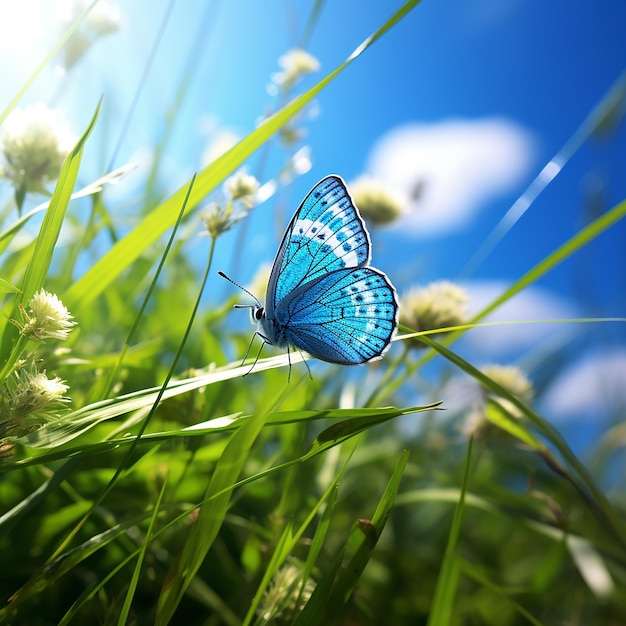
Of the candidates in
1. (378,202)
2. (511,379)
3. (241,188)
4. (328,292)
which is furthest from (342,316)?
(378,202)

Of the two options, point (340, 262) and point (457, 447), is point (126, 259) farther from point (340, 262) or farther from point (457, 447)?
point (457, 447)

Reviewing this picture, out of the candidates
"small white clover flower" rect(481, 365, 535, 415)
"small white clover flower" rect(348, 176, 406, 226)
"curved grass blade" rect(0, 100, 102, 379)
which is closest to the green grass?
"curved grass blade" rect(0, 100, 102, 379)

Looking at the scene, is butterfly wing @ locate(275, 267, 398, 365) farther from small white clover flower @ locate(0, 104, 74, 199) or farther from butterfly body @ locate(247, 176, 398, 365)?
small white clover flower @ locate(0, 104, 74, 199)

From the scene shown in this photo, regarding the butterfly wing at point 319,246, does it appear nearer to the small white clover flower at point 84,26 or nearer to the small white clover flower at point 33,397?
the small white clover flower at point 33,397

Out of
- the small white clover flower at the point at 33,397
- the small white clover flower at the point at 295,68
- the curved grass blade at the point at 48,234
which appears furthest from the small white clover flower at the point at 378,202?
the small white clover flower at the point at 33,397

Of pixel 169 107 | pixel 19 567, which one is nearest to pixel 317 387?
pixel 19 567

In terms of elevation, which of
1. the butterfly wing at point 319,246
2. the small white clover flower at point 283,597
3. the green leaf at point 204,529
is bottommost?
the small white clover flower at point 283,597

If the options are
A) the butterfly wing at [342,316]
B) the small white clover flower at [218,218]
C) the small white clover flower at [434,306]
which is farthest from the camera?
the small white clover flower at [434,306]
